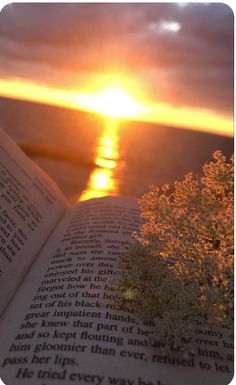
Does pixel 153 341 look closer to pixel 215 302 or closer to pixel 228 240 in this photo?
pixel 215 302

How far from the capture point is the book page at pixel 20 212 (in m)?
1.79

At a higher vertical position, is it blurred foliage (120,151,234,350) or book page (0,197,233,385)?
blurred foliage (120,151,234,350)

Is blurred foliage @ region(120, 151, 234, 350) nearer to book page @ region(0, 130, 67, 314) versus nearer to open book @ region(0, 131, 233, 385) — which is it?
open book @ region(0, 131, 233, 385)

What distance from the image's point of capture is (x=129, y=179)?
4.08m

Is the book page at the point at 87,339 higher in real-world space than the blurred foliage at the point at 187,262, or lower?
lower

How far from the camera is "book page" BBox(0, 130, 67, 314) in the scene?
1.79 m

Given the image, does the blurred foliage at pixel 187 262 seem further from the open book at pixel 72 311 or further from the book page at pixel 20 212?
the book page at pixel 20 212

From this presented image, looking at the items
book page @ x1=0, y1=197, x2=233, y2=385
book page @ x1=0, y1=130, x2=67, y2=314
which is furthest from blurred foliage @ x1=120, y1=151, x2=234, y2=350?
book page @ x1=0, y1=130, x2=67, y2=314

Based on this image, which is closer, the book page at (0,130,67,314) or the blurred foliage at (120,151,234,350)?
the blurred foliage at (120,151,234,350)

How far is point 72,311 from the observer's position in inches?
58.2

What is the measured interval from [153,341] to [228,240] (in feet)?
1.47

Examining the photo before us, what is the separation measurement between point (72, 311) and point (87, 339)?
170 millimetres

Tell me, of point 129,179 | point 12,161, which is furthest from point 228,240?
point 129,179

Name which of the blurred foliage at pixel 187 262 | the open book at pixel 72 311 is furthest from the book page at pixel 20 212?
the blurred foliage at pixel 187 262
